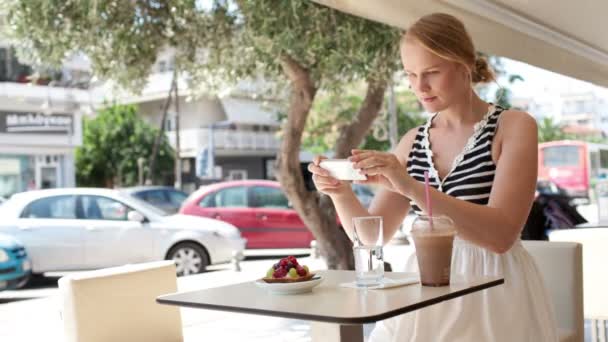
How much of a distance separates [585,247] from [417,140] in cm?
202

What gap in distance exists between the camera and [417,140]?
7.09 feet

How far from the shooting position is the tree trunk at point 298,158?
21.0 ft

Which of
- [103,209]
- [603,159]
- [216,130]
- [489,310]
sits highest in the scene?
[216,130]

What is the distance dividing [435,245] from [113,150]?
26.2 meters

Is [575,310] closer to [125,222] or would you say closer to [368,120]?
[368,120]

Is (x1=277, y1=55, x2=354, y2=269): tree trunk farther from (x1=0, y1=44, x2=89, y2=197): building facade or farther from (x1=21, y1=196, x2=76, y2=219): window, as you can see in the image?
(x1=0, y1=44, x2=89, y2=197): building facade

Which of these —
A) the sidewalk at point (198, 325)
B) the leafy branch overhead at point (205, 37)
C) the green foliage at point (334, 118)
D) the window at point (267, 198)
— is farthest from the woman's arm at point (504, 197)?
the green foliage at point (334, 118)

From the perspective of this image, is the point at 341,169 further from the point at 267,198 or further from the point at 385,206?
the point at 267,198

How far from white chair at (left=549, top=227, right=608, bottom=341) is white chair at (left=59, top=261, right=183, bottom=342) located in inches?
81.7

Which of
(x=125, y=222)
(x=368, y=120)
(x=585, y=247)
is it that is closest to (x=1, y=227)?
(x=125, y=222)

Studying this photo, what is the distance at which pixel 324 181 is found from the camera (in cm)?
193

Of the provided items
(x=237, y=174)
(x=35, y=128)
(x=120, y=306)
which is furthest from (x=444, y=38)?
(x=237, y=174)

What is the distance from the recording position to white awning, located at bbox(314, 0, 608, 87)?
403 centimetres

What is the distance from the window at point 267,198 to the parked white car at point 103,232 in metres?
1.50
